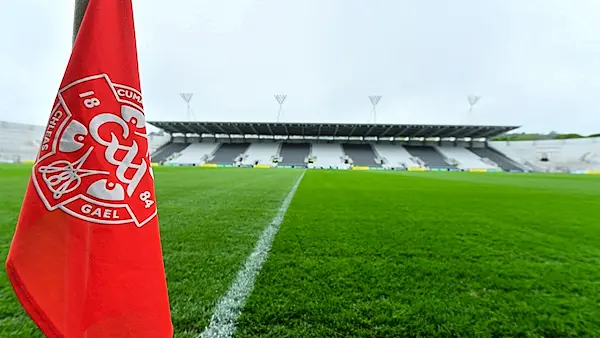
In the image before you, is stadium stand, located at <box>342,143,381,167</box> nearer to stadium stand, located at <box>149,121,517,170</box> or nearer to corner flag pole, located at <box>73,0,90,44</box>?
stadium stand, located at <box>149,121,517,170</box>

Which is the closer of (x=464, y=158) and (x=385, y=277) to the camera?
(x=385, y=277)

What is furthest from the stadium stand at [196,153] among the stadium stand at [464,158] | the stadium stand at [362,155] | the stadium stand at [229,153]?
the stadium stand at [464,158]

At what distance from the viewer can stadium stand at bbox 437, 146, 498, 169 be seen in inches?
1382

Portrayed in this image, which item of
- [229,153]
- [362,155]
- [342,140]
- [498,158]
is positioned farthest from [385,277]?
[498,158]

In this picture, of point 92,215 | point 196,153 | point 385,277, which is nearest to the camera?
point 92,215

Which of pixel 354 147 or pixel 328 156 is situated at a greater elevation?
pixel 354 147

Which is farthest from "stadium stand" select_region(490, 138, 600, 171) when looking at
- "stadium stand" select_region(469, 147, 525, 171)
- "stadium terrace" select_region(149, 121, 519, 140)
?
"stadium terrace" select_region(149, 121, 519, 140)

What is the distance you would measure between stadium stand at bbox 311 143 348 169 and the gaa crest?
114 ft

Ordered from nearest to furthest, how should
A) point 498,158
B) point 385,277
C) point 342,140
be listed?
point 385,277, point 498,158, point 342,140

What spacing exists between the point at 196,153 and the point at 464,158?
36.6 meters

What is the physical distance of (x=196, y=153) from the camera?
37.9 metres

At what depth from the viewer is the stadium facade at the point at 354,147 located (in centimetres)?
3406

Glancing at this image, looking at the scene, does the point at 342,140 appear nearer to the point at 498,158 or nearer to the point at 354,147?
the point at 354,147

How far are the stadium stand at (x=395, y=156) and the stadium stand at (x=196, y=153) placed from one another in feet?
77.5
